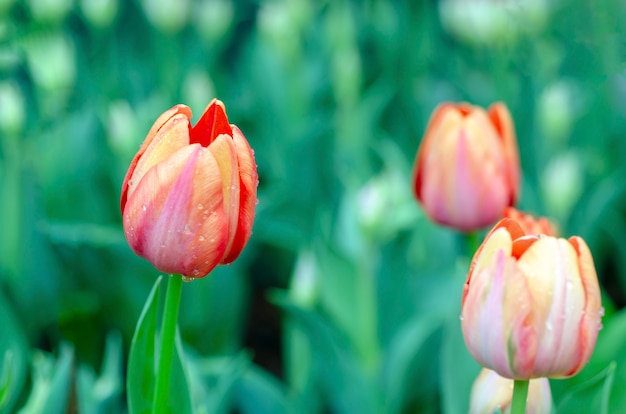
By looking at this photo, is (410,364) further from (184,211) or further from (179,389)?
(184,211)

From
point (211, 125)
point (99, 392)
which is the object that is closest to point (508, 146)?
point (211, 125)

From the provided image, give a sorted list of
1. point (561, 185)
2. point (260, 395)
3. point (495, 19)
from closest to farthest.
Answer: point (260, 395) → point (561, 185) → point (495, 19)

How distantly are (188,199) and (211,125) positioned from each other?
0.08 meters

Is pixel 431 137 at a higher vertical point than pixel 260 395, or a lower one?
higher

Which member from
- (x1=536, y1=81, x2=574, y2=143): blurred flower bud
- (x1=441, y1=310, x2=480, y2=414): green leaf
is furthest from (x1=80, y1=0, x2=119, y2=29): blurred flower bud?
(x1=441, y1=310, x2=480, y2=414): green leaf

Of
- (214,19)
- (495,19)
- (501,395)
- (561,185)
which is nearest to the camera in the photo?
(501,395)

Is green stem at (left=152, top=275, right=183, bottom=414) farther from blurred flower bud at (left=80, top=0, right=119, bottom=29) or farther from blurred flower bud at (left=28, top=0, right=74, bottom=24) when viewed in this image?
blurred flower bud at (left=80, top=0, right=119, bottom=29)

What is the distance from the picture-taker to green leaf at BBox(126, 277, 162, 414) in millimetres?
787

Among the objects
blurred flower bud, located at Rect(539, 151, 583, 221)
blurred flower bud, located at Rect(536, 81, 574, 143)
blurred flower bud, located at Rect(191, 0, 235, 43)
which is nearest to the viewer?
blurred flower bud, located at Rect(539, 151, 583, 221)

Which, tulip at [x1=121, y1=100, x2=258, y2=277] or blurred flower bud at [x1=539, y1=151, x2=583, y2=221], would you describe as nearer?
tulip at [x1=121, y1=100, x2=258, y2=277]

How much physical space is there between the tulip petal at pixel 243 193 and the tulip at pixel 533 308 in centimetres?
18

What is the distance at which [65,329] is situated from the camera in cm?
160

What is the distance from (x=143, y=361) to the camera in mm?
802

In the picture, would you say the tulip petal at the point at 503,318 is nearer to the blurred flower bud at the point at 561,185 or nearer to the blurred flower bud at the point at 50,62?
the blurred flower bud at the point at 561,185
